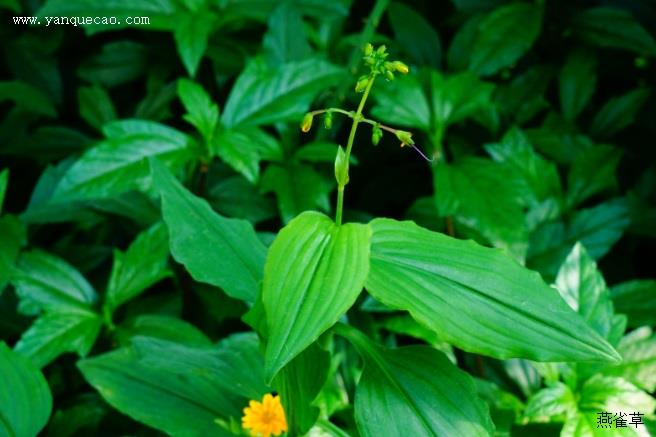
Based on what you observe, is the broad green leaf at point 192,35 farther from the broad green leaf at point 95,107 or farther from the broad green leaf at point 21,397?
the broad green leaf at point 21,397

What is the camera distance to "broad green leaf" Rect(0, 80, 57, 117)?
176cm

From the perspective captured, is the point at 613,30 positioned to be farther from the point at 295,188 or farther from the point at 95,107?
the point at 95,107

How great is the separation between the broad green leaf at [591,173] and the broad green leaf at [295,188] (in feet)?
1.69

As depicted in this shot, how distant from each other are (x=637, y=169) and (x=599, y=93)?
0.27m

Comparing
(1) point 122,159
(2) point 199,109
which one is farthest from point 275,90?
(1) point 122,159

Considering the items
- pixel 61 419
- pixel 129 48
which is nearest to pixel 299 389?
pixel 61 419

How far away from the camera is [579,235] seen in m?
1.56

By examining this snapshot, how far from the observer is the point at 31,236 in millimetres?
1671

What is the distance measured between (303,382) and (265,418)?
0.16 m

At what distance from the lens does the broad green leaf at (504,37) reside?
69.8 inches

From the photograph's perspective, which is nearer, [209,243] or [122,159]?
[209,243]

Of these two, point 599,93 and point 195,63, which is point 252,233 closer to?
point 195,63

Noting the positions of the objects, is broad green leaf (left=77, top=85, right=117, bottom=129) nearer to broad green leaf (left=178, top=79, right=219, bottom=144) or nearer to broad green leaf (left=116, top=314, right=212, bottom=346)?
broad green leaf (left=178, top=79, right=219, bottom=144)

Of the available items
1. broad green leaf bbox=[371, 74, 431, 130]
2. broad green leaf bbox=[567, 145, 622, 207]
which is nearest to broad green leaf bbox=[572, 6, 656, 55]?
broad green leaf bbox=[567, 145, 622, 207]
